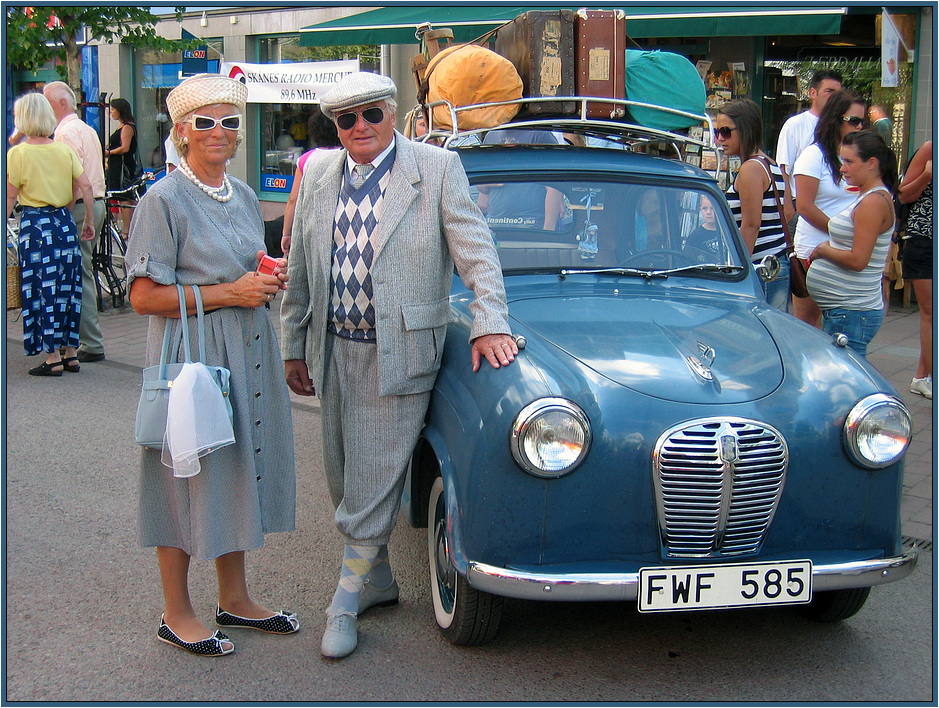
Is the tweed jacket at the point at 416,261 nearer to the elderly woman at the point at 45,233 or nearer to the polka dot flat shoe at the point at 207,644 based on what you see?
the polka dot flat shoe at the point at 207,644

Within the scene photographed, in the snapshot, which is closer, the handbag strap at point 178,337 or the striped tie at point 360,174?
the handbag strap at point 178,337

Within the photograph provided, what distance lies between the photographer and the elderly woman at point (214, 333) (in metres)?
3.17

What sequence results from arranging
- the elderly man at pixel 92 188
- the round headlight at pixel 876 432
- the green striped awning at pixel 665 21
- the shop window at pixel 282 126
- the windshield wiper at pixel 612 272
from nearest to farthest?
the round headlight at pixel 876 432, the windshield wiper at pixel 612 272, the elderly man at pixel 92 188, the green striped awning at pixel 665 21, the shop window at pixel 282 126

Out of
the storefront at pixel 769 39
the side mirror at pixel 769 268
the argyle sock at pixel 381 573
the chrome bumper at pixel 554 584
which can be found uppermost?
the storefront at pixel 769 39

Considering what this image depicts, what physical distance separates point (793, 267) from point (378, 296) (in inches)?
114

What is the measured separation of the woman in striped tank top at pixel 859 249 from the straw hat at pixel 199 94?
3252mm

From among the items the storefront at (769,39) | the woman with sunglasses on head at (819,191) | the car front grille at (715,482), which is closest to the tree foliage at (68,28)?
the storefront at (769,39)

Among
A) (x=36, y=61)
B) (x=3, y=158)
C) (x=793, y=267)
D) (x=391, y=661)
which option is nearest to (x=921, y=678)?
(x=391, y=661)

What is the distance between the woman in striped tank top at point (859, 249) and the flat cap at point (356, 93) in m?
2.78

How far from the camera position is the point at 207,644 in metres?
3.35

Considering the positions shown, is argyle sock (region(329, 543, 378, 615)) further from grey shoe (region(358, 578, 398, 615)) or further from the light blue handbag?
the light blue handbag

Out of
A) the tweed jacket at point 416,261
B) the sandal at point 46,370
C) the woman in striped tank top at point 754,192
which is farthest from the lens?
the sandal at point 46,370

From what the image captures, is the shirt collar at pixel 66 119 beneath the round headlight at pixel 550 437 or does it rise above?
above

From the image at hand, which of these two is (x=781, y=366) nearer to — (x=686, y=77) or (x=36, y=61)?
(x=686, y=77)
